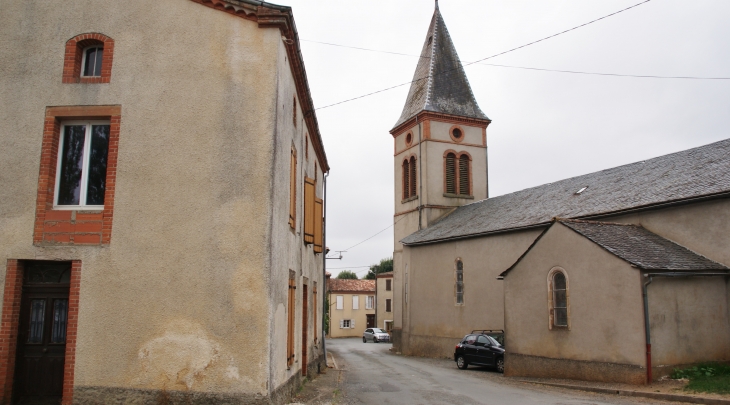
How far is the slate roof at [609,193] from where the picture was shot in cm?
1672

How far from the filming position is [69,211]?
30.6 feet

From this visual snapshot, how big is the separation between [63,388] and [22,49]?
18.4 ft

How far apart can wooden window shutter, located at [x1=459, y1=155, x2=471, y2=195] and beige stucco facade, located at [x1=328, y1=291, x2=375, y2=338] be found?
31.3 meters

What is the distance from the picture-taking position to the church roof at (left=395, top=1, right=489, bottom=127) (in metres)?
34.3

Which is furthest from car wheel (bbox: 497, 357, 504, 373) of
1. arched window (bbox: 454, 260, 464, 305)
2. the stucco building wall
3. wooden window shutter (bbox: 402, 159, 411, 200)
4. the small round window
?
the small round window

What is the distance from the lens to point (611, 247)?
1477 cm

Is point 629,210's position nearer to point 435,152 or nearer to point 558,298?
point 558,298

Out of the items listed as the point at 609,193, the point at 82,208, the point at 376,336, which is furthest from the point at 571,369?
the point at 376,336

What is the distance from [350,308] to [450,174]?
32.7m

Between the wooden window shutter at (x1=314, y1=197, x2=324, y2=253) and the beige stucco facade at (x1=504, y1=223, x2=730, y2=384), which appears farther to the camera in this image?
the wooden window shutter at (x1=314, y1=197, x2=324, y2=253)

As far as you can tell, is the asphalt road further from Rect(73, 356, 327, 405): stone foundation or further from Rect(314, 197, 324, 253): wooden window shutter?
Rect(314, 197, 324, 253): wooden window shutter

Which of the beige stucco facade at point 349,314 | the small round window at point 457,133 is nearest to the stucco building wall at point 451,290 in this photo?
the small round window at point 457,133

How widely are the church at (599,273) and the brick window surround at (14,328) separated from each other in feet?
39.4

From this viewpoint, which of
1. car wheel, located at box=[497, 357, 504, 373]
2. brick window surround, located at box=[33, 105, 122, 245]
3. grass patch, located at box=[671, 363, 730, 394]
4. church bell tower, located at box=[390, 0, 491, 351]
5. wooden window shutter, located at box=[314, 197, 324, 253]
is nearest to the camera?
brick window surround, located at box=[33, 105, 122, 245]
